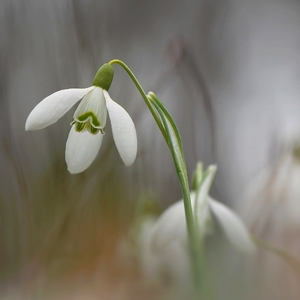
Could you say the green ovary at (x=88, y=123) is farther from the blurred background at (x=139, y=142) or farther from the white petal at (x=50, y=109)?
the blurred background at (x=139, y=142)

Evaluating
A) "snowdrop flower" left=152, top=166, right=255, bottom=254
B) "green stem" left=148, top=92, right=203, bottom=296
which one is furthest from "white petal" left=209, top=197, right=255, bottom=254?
"green stem" left=148, top=92, right=203, bottom=296

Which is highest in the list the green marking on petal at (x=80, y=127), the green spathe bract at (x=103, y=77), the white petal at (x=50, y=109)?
the green spathe bract at (x=103, y=77)

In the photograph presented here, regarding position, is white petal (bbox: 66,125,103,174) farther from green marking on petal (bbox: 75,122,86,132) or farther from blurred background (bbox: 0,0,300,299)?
blurred background (bbox: 0,0,300,299)

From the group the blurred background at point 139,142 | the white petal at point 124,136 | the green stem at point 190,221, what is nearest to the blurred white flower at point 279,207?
the blurred background at point 139,142

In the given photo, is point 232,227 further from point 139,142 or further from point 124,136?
point 139,142

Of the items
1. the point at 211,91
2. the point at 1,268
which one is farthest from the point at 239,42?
the point at 1,268
